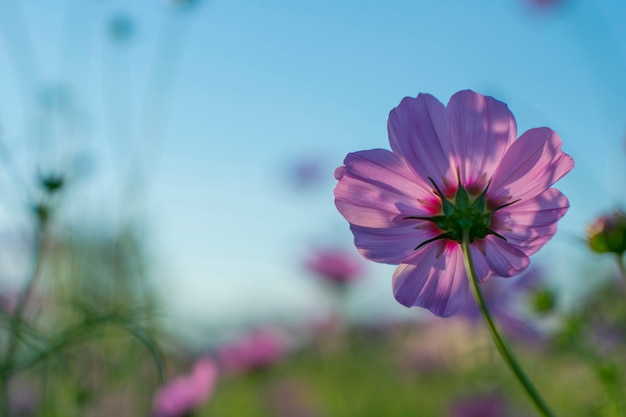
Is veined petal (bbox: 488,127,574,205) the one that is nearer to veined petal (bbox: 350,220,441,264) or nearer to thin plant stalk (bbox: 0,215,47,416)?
veined petal (bbox: 350,220,441,264)

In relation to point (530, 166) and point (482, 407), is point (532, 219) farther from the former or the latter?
point (482, 407)

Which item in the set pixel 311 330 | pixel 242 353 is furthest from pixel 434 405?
pixel 242 353

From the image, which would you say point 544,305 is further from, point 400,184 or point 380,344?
point 380,344

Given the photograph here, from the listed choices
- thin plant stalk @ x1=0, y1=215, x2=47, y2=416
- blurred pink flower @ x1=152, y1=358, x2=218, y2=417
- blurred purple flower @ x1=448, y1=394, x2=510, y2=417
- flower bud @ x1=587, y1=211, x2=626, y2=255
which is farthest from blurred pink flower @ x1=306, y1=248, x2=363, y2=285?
flower bud @ x1=587, y1=211, x2=626, y2=255

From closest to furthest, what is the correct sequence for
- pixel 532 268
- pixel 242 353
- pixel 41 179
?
pixel 41 179 → pixel 532 268 → pixel 242 353

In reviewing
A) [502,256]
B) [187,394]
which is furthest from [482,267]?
[187,394]

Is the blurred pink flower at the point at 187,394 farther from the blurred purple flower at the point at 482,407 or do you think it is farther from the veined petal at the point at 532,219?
the veined petal at the point at 532,219
